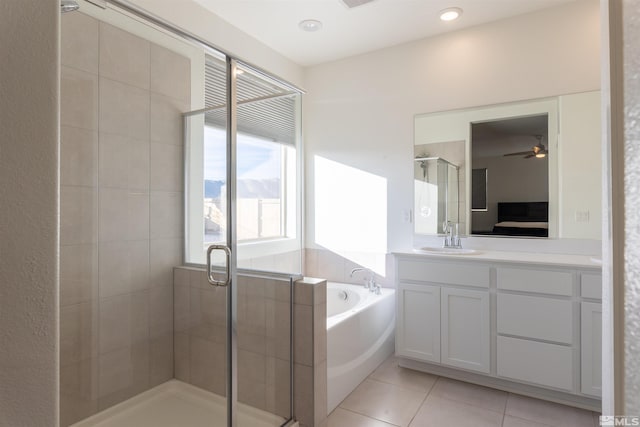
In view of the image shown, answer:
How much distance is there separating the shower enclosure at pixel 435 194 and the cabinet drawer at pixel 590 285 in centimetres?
100

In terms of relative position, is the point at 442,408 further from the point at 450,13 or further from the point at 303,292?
the point at 450,13

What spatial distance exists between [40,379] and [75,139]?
59.2 inches

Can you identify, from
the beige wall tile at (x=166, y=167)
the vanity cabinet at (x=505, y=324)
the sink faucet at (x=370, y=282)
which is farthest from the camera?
the sink faucet at (x=370, y=282)

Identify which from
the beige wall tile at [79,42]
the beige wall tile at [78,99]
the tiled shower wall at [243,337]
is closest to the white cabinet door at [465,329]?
the tiled shower wall at [243,337]

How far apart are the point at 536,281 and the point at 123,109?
2.65 meters

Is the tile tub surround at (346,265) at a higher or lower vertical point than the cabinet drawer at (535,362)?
higher

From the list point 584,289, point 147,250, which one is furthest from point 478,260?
point 147,250

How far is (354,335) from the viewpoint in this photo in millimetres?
2400

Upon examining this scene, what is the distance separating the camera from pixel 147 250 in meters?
1.94

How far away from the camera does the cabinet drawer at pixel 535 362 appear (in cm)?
210

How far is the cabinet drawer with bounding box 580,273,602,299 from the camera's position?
2023 millimetres

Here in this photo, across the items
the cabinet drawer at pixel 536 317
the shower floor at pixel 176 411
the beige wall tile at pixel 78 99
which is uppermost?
the beige wall tile at pixel 78 99

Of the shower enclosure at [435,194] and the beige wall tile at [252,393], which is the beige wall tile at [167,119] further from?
the shower enclosure at [435,194]

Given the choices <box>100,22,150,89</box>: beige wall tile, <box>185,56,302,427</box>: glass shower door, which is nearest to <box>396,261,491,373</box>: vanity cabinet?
<box>185,56,302,427</box>: glass shower door
